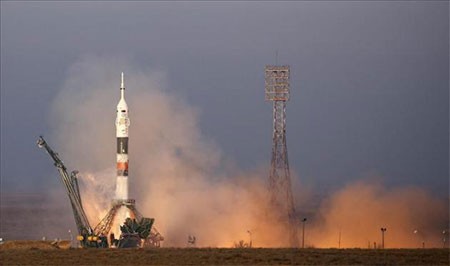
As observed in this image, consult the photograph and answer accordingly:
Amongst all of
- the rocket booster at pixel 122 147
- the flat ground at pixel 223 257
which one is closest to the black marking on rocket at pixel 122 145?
the rocket booster at pixel 122 147

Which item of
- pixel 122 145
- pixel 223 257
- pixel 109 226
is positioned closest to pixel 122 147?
pixel 122 145

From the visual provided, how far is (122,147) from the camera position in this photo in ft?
415

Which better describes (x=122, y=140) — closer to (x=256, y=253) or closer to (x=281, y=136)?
(x=281, y=136)

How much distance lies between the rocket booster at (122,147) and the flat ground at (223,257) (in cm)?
2147

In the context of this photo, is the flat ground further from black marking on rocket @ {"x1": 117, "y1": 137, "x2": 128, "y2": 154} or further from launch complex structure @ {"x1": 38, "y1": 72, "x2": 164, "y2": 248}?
black marking on rocket @ {"x1": 117, "y1": 137, "x2": 128, "y2": 154}

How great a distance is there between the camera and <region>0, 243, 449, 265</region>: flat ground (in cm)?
9231

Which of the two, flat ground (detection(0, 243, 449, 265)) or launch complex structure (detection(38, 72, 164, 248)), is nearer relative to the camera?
flat ground (detection(0, 243, 449, 265))

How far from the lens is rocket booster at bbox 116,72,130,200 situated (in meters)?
126

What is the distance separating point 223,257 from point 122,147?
33.1m

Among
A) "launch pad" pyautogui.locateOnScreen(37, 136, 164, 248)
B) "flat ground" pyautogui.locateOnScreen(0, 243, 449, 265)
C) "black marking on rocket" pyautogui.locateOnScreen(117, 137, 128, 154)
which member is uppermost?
"black marking on rocket" pyautogui.locateOnScreen(117, 137, 128, 154)

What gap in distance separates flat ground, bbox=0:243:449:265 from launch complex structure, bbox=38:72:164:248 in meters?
15.8

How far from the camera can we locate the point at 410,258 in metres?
93.8

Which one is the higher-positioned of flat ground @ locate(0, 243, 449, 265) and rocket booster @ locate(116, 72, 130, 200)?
rocket booster @ locate(116, 72, 130, 200)

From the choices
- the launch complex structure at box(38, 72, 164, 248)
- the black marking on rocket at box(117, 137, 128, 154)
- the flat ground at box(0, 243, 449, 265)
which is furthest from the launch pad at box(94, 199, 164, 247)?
the flat ground at box(0, 243, 449, 265)
